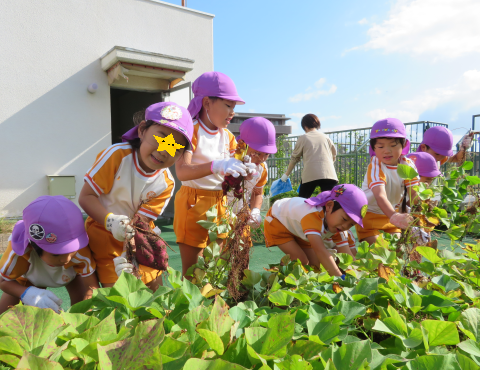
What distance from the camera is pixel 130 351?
1.48 ft

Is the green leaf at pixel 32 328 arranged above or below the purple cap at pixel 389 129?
below

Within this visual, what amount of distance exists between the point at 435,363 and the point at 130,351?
0.48 meters

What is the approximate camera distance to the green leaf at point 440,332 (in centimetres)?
62

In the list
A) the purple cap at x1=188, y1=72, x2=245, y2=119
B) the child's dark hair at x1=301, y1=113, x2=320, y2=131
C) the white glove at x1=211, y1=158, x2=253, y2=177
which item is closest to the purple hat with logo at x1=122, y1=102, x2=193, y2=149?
the white glove at x1=211, y1=158, x2=253, y2=177

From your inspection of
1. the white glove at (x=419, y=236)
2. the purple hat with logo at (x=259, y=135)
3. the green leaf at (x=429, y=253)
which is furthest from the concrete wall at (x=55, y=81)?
the green leaf at (x=429, y=253)

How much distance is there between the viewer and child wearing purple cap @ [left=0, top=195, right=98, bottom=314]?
1312 millimetres

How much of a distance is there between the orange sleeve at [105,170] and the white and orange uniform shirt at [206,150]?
38 cm

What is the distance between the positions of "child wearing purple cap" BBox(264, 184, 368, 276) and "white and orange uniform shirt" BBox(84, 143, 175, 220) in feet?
2.93

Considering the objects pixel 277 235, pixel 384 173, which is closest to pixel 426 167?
pixel 384 173

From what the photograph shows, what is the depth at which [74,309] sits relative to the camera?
74cm

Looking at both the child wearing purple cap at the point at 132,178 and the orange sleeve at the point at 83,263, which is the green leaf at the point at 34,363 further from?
the orange sleeve at the point at 83,263

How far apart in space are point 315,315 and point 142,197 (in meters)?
1.11

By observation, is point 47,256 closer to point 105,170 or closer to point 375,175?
point 105,170

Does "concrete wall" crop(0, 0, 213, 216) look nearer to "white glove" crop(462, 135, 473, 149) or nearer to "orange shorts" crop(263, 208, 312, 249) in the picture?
"orange shorts" crop(263, 208, 312, 249)
